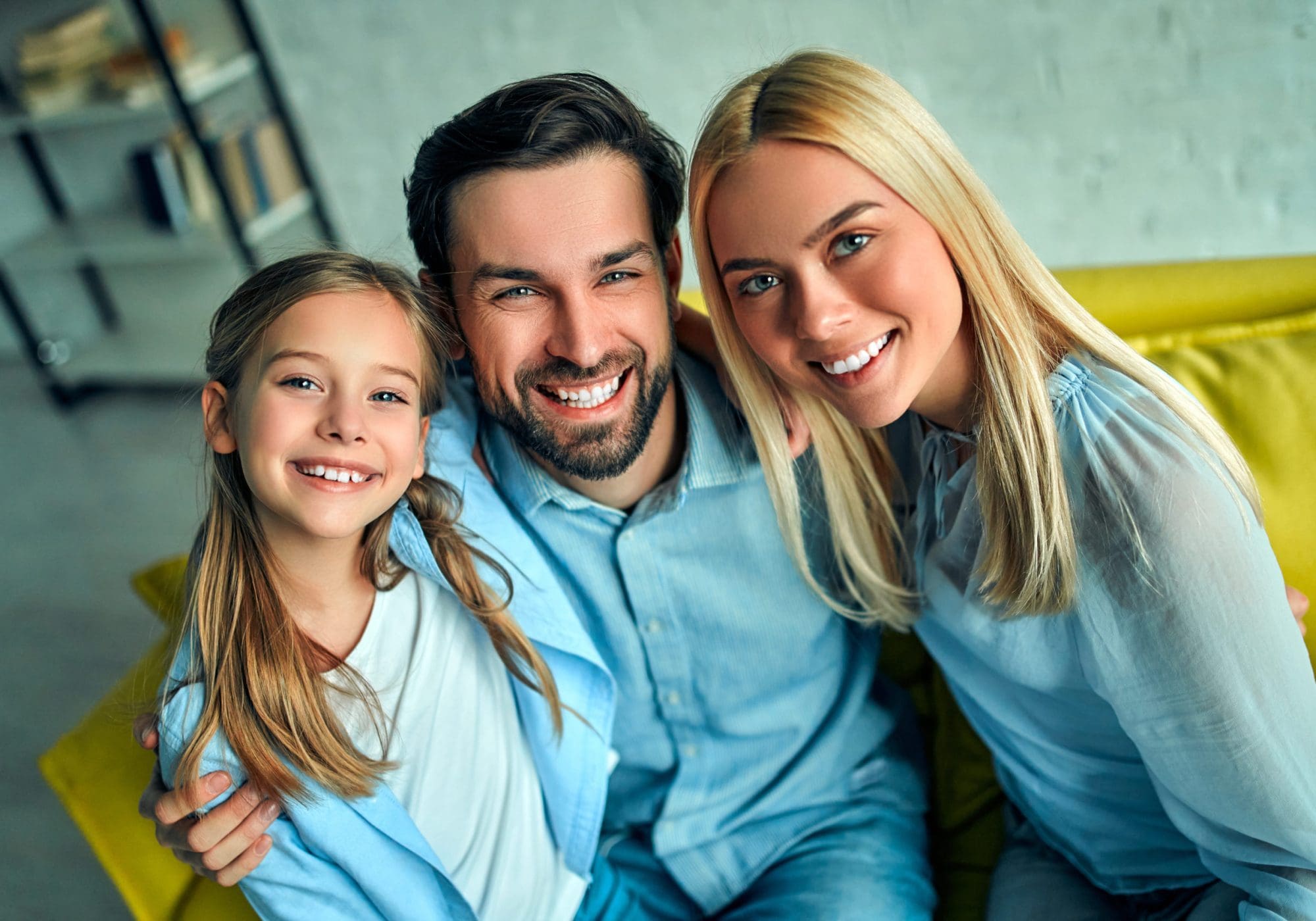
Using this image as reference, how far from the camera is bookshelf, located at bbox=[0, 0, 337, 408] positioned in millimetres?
3215

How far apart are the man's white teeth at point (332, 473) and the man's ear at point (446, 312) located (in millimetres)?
248

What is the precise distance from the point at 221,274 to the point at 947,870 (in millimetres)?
3496

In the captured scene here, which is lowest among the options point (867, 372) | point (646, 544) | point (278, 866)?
point (278, 866)

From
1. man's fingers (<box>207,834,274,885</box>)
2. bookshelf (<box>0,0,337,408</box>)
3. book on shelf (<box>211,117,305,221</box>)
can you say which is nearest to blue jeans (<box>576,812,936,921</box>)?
man's fingers (<box>207,834,274,885</box>)

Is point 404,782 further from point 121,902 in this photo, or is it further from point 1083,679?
point 121,902

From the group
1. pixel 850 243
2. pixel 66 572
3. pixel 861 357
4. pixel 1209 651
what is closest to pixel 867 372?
pixel 861 357

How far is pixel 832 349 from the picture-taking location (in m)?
1.04

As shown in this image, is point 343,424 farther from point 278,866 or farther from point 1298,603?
point 1298,603

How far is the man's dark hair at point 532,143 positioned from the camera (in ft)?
3.90

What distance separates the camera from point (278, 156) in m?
3.42

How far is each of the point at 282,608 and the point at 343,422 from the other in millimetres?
253

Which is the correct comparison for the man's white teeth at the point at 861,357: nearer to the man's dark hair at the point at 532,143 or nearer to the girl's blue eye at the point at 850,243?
the girl's blue eye at the point at 850,243

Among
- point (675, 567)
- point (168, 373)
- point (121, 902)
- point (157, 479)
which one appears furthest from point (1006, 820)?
point (168, 373)

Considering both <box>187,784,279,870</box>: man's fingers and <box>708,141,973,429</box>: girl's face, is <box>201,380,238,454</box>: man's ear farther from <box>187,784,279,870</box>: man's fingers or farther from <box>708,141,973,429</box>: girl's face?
<box>708,141,973,429</box>: girl's face
